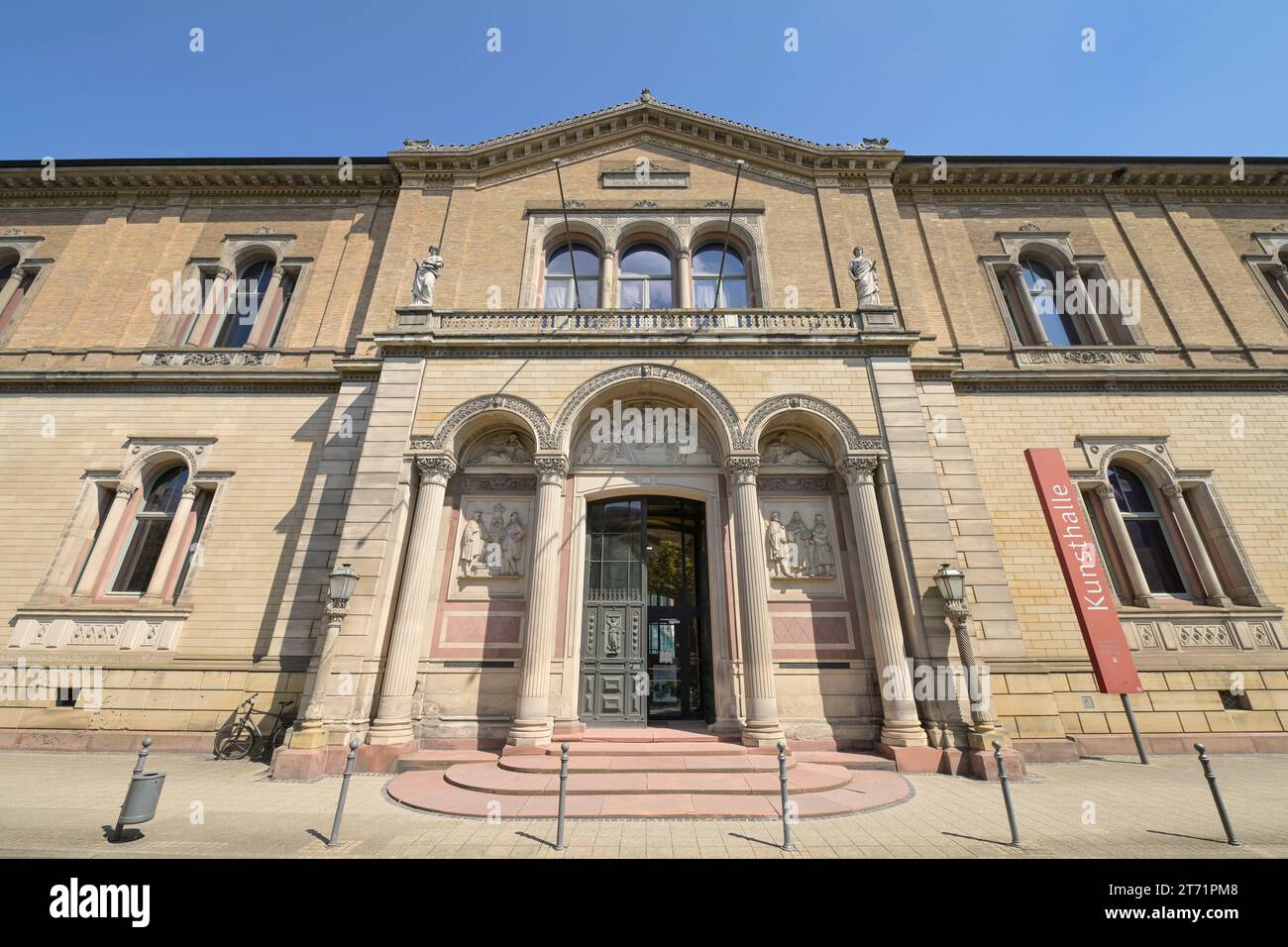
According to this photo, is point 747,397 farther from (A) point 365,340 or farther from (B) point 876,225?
(A) point 365,340

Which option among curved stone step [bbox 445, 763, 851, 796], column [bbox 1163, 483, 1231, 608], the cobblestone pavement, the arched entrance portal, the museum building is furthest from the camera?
column [bbox 1163, 483, 1231, 608]

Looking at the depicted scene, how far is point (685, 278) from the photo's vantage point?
50.9ft

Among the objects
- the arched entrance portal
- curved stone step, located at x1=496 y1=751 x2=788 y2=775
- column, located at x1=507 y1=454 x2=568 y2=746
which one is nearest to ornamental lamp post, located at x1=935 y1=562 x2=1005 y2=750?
curved stone step, located at x1=496 y1=751 x2=788 y2=775

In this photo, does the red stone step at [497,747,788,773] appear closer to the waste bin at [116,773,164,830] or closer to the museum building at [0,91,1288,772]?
the museum building at [0,91,1288,772]

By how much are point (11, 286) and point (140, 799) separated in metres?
20.8

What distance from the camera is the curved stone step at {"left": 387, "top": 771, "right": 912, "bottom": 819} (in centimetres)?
685

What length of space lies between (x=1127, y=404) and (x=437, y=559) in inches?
754

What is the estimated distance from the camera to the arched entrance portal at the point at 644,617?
37.6 feet

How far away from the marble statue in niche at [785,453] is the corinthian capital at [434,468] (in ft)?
25.7

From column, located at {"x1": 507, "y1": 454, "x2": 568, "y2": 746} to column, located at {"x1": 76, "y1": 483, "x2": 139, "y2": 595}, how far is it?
437 inches

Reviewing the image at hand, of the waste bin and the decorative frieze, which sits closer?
the waste bin

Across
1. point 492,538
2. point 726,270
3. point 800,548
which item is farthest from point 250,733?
point 726,270

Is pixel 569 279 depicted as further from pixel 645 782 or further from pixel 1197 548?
pixel 1197 548
